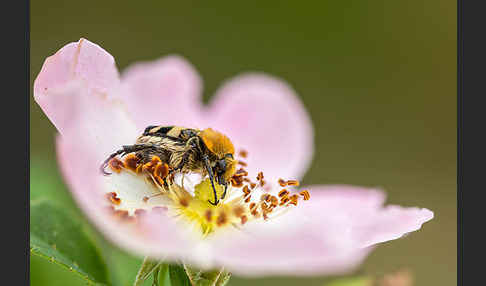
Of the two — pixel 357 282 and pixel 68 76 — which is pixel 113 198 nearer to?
pixel 68 76

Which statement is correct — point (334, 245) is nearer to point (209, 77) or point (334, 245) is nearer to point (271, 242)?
point (271, 242)

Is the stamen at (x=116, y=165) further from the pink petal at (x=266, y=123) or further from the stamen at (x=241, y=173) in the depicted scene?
the pink petal at (x=266, y=123)

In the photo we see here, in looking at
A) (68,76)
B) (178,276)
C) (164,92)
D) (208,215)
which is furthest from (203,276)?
(164,92)

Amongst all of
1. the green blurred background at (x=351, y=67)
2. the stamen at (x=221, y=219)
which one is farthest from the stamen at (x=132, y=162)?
the green blurred background at (x=351, y=67)

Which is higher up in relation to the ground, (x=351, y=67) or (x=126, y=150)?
(x=351, y=67)

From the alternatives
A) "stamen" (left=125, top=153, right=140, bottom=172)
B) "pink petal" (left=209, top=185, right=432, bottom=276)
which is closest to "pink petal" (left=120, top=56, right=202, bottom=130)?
"stamen" (left=125, top=153, right=140, bottom=172)
